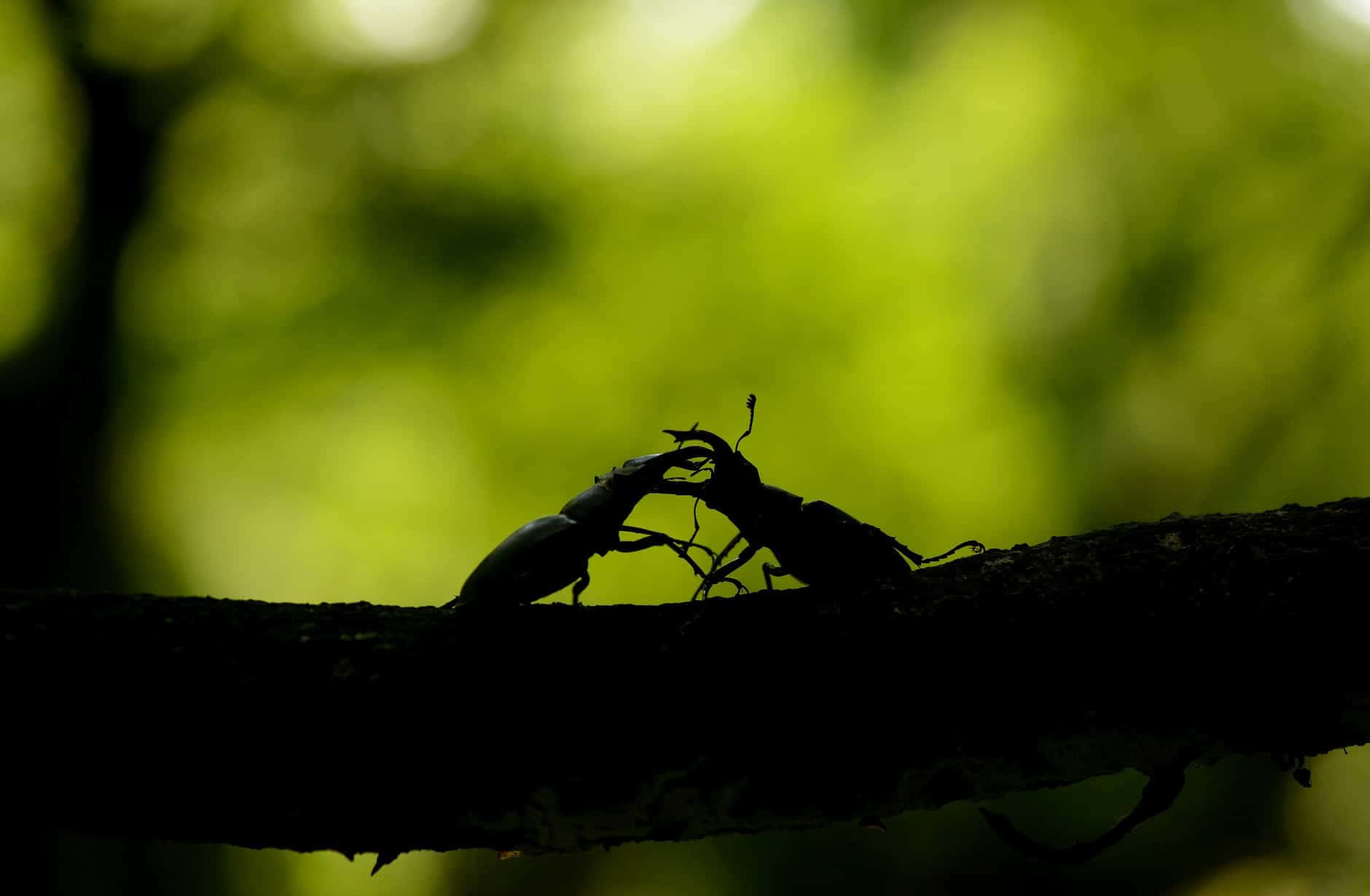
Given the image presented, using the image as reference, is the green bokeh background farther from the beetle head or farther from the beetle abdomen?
the beetle abdomen

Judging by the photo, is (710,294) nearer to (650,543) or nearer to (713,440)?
(713,440)

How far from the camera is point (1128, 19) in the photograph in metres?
6.04

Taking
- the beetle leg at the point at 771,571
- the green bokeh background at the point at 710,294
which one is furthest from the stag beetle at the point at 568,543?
the green bokeh background at the point at 710,294

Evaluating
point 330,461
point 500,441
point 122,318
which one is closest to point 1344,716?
point 500,441

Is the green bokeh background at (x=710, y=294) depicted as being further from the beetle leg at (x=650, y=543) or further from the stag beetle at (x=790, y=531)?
the stag beetle at (x=790, y=531)

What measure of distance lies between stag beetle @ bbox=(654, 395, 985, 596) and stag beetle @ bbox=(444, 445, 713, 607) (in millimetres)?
94

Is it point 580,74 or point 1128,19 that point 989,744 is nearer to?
point 580,74

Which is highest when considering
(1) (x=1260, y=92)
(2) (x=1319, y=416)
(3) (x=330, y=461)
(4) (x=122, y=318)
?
(1) (x=1260, y=92)

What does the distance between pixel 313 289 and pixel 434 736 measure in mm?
5345

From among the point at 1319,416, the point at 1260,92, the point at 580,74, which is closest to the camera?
the point at 1319,416

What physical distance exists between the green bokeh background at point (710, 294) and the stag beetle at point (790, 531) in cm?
330

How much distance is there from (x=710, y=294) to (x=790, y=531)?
4.18 m

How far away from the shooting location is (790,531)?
1.88m

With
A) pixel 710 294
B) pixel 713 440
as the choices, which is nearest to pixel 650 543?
pixel 713 440
